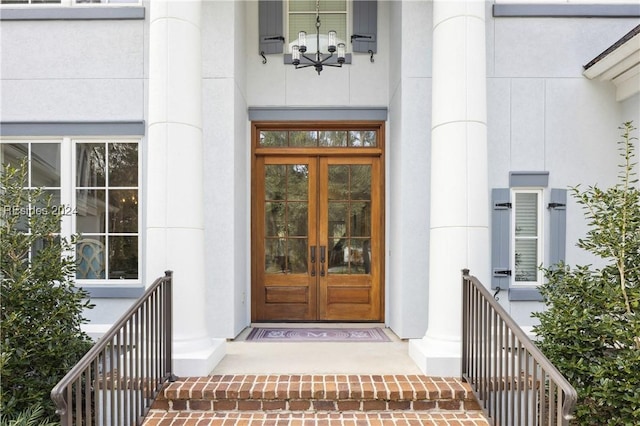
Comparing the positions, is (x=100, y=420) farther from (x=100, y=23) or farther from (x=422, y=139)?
(x=100, y=23)

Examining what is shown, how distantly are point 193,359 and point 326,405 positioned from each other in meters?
1.14

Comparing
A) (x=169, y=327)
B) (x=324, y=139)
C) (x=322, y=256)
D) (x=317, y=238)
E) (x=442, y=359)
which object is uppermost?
(x=324, y=139)

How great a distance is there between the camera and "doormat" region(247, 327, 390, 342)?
443cm

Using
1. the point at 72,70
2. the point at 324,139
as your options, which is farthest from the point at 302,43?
the point at 72,70

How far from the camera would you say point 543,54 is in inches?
180

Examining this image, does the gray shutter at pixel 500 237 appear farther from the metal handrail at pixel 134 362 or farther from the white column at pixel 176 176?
the metal handrail at pixel 134 362

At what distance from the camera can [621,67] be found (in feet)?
14.0

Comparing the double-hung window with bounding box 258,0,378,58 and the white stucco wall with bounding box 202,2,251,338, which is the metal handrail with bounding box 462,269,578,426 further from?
the double-hung window with bounding box 258,0,378,58

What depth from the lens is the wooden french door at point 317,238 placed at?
525 centimetres

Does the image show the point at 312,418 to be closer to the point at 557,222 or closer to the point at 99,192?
the point at 557,222

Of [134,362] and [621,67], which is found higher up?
[621,67]

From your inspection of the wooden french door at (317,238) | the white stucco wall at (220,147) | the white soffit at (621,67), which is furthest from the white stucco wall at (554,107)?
the white stucco wall at (220,147)

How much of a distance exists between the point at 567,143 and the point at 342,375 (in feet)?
12.1

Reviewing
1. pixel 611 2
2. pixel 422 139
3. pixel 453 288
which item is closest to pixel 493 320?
pixel 453 288
